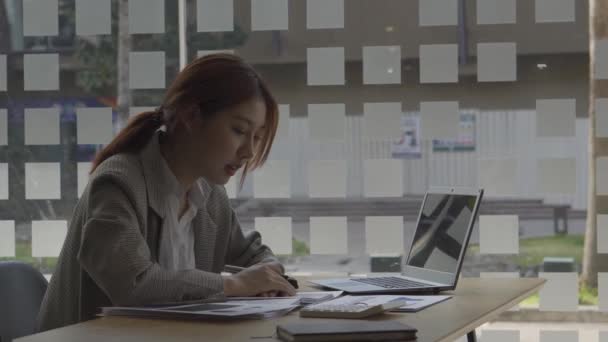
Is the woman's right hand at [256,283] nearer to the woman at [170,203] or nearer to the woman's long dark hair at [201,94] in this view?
the woman at [170,203]

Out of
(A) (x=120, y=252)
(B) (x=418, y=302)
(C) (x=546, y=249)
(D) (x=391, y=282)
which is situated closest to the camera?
(A) (x=120, y=252)

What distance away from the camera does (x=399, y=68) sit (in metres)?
4.25

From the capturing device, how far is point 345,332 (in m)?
1.73

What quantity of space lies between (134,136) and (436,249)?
935 mm

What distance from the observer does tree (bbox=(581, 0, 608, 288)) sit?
4.08 metres

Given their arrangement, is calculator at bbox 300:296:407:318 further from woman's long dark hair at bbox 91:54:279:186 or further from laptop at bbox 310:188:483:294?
woman's long dark hair at bbox 91:54:279:186

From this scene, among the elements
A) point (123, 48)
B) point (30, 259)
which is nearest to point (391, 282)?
point (123, 48)

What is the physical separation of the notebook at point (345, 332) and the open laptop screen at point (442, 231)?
2.88ft

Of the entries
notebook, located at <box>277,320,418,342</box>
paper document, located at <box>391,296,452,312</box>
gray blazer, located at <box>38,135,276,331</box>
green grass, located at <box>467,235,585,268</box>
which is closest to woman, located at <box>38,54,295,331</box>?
gray blazer, located at <box>38,135,276,331</box>

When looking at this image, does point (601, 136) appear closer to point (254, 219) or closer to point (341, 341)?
point (254, 219)

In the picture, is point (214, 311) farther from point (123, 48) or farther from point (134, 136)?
point (123, 48)

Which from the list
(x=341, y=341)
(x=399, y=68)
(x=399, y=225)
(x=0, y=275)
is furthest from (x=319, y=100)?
(x=341, y=341)

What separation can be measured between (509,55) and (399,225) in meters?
0.88

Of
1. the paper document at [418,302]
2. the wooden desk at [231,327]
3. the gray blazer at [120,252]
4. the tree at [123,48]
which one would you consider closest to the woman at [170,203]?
the gray blazer at [120,252]
